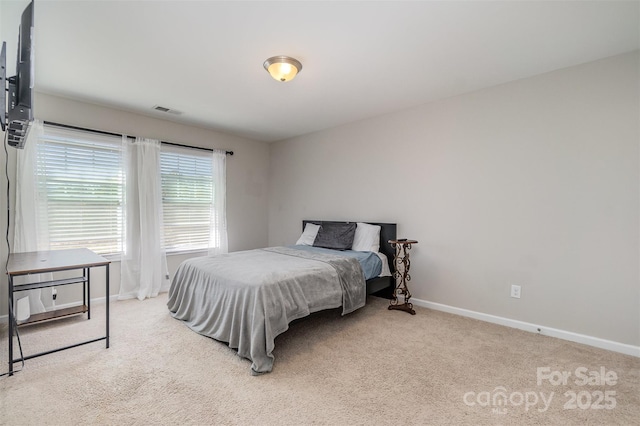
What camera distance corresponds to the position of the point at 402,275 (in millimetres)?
3521

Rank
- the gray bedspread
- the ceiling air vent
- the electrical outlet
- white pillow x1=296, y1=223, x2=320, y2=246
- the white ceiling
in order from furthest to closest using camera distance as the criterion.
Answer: white pillow x1=296, y1=223, x2=320, y2=246, the ceiling air vent, the electrical outlet, the gray bedspread, the white ceiling

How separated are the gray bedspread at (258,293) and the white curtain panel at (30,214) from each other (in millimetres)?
1355

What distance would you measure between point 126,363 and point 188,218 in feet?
8.19

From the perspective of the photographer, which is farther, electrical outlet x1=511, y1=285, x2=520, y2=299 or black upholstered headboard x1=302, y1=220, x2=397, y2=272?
black upholstered headboard x1=302, y1=220, x2=397, y2=272

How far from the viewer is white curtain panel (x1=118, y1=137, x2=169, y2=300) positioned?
3.68 meters

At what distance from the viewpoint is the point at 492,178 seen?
296 cm

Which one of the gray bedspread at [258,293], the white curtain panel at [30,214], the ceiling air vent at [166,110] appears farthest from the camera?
the ceiling air vent at [166,110]

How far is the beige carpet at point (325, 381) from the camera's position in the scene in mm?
1592

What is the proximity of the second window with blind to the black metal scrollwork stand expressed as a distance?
3053 mm

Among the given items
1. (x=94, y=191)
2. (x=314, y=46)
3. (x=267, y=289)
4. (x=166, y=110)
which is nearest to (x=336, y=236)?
(x=267, y=289)

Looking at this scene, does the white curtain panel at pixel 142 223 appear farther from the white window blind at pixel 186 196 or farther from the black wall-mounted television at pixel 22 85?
the black wall-mounted television at pixel 22 85

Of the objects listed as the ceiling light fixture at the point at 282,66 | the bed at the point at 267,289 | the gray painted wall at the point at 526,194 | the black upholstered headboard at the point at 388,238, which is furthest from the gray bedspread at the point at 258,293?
the ceiling light fixture at the point at 282,66

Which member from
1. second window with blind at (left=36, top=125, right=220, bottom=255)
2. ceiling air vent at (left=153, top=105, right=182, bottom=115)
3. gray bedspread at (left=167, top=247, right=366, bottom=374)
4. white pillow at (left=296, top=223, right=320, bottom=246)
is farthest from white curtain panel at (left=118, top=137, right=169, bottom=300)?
white pillow at (left=296, top=223, right=320, bottom=246)

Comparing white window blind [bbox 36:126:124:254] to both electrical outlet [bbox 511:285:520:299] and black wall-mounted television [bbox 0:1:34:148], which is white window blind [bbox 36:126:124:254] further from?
electrical outlet [bbox 511:285:520:299]
